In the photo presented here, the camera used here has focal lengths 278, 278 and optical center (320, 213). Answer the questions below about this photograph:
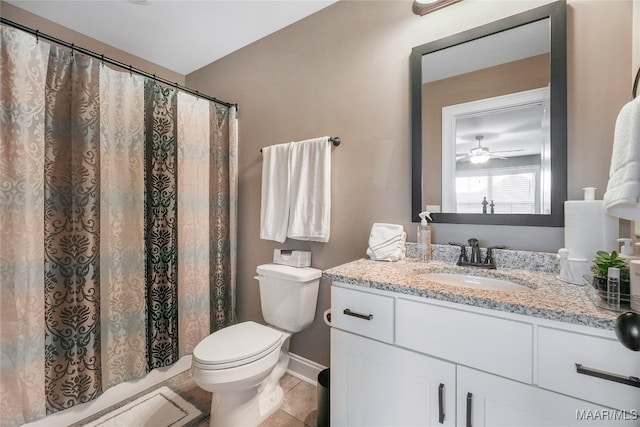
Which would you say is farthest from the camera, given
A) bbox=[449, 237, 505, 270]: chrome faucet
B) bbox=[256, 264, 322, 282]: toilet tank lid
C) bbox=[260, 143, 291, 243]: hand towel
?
bbox=[260, 143, 291, 243]: hand towel

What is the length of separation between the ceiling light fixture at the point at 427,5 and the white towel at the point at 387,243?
1125mm

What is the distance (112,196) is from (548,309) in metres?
2.02

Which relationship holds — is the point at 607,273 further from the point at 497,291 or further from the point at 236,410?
the point at 236,410

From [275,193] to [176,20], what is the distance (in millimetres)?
1366

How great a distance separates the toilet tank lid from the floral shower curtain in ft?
1.84

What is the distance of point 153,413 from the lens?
5.06 ft

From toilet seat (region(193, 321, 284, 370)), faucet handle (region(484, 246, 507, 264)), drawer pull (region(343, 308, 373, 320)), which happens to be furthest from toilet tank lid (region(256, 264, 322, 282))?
faucet handle (region(484, 246, 507, 264))

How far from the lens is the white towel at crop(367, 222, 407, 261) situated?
141 centimetres

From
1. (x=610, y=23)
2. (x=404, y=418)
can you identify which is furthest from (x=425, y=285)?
(x=610, y=23)

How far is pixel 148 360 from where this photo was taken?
5.73 ft

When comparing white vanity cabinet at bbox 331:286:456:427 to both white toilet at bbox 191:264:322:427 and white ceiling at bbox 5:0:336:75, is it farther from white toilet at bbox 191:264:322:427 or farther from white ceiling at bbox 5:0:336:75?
white ceiling at bbox 5:0:336:75

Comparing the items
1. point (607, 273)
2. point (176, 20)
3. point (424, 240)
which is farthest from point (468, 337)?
point (176, 20)

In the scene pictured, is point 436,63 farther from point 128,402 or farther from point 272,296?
point 128,402

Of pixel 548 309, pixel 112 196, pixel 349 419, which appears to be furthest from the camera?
pixel 112 196
